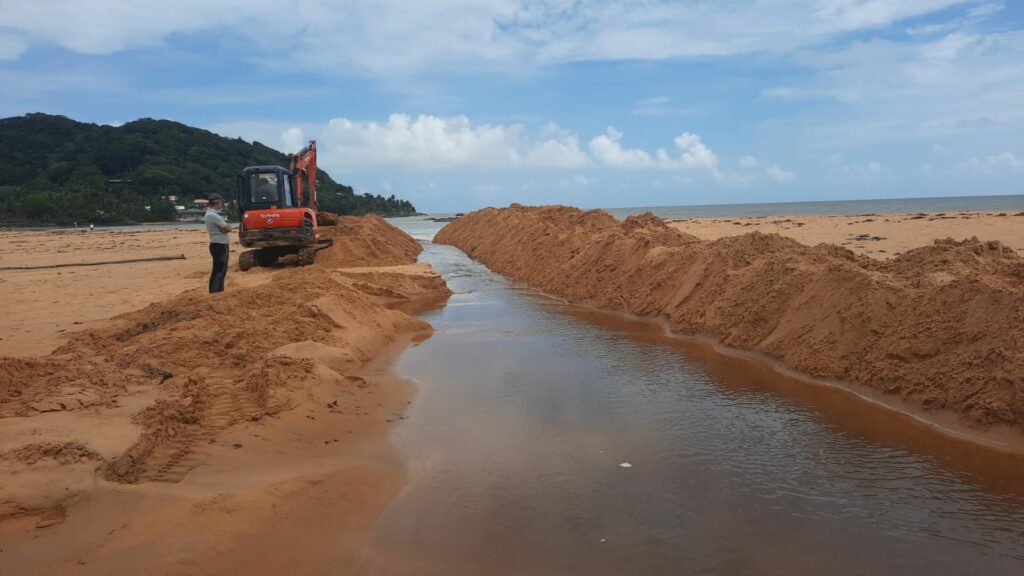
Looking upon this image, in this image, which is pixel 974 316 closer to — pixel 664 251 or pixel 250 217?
pixel 664 251

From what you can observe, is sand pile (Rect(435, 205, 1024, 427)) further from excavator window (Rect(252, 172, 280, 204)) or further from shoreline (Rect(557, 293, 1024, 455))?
excavator window (Rect(252, 172, 280, 204))

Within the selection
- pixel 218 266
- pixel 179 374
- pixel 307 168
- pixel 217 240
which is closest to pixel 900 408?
pixel 179 374

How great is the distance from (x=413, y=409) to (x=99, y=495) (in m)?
2.86

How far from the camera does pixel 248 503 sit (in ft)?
11.6

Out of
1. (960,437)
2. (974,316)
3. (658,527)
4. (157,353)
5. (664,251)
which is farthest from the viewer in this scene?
(664,251)

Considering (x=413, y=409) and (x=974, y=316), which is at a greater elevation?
(x=974, y=316)

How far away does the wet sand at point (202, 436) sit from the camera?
10.2 feet

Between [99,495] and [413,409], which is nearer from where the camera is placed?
[99,495]

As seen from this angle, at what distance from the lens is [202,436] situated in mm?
4375

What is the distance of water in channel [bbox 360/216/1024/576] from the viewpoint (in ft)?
11.1

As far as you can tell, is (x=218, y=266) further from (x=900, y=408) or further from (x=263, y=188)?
(x=900, y=408)

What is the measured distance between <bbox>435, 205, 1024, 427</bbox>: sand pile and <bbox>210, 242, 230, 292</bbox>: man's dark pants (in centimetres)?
678

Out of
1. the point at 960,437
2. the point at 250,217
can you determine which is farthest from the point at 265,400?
the point at 250,217

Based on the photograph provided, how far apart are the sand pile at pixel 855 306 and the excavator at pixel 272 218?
724cm
